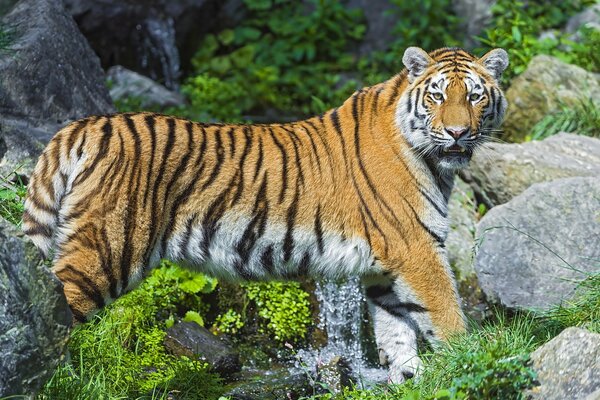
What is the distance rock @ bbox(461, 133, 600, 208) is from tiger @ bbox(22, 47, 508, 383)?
2204mm

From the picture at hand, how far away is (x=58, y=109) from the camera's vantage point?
719 centimetres

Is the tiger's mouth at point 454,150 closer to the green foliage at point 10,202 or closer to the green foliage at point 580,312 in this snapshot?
the green foliage at point 580,312

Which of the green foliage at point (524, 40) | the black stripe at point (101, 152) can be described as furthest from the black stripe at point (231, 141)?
the green foliage at point (524, 40)

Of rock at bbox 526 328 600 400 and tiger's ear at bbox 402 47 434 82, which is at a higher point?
tiger's ear at bbox 402 47 434 82

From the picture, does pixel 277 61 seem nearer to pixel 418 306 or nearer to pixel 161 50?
pixel 161 50

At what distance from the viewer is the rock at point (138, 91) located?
9.60 metres

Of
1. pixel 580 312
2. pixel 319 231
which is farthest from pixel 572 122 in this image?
pixel 319 231

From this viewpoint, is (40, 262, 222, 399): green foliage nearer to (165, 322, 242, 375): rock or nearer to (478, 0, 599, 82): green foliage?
(165, 322, 242, 375): rock

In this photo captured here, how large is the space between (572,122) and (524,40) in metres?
1.30

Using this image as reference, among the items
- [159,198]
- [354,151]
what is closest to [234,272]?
[159,198]

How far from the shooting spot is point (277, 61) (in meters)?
11.0

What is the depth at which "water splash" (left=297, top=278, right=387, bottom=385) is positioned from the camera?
6801 millimetres

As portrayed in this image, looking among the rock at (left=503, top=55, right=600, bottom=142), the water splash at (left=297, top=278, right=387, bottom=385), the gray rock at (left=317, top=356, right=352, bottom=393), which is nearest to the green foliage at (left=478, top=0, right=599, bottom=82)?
the rock at (left=503, top=55, right=600, bottom=142)

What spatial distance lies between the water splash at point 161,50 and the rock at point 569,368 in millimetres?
7539
